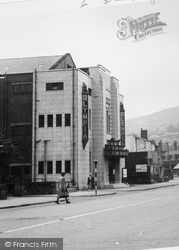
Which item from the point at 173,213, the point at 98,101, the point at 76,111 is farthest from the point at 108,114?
the point at 173,213

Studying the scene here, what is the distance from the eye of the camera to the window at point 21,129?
40.4 metres

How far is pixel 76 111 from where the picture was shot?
39.5 meters

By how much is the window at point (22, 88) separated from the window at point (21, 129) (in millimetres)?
3000

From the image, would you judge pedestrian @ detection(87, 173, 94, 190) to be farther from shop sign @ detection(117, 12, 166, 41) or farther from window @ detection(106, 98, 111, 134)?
shop sign @ detection(117, 12, 166, 41)

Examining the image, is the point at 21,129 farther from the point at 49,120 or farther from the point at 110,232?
the point at 110,232

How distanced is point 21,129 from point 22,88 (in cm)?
372

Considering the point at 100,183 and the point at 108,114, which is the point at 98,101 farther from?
the point at 100,183

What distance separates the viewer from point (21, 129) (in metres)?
40.6

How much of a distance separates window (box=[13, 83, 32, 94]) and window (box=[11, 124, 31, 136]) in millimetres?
3000

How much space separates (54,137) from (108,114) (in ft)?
25.4

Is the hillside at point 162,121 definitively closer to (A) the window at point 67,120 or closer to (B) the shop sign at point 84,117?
(A) the window at point 67,120

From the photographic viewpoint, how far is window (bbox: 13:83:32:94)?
40.6 m

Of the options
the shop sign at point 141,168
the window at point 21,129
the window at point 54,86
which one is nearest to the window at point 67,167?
the window at point 21,129

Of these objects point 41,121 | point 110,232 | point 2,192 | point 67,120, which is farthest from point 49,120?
point 110,232
